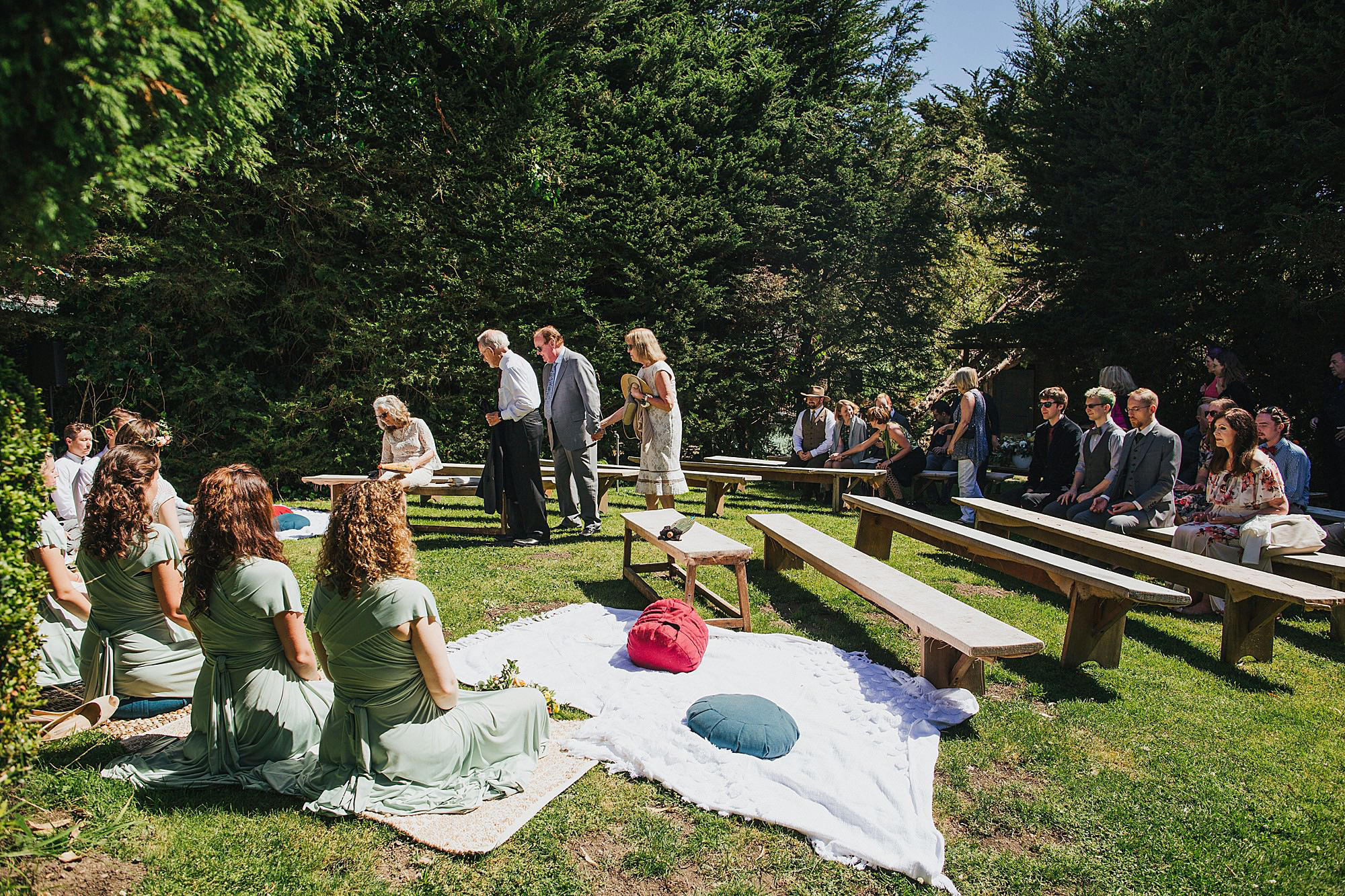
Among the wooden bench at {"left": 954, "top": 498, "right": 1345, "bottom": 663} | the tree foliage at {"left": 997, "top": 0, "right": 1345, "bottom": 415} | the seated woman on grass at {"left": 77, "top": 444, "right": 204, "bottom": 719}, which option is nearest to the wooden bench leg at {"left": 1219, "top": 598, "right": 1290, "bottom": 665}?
the wooden bench at {"left": 954, "top": 498, "right": 1345, "bottom": 663}

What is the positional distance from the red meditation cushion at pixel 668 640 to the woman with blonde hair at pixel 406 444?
4.15m

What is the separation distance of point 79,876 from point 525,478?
17.3 feet

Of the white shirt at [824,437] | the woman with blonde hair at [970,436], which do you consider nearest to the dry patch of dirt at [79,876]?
the woman with blonde hair at [970,436]

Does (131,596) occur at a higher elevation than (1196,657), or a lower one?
higher

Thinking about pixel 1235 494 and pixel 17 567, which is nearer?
pixel 17 567

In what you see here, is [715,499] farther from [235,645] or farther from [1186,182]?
[1186,182]

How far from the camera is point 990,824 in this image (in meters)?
3.09

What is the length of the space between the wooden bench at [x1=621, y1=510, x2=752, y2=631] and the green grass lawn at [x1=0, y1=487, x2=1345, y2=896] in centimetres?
→ 117

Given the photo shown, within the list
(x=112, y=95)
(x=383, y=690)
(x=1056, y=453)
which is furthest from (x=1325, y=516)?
(x=112, y=95)

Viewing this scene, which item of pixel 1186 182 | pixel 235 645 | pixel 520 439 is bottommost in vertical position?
pixel 235 645

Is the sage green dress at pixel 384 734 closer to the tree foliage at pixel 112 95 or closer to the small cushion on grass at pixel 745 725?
the small cushion on grass at pixel 745 725

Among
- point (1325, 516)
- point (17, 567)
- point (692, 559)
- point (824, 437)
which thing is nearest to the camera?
point (17, 567)

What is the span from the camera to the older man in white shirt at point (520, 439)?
769 centimetres

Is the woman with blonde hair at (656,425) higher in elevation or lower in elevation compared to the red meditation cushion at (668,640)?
higher
